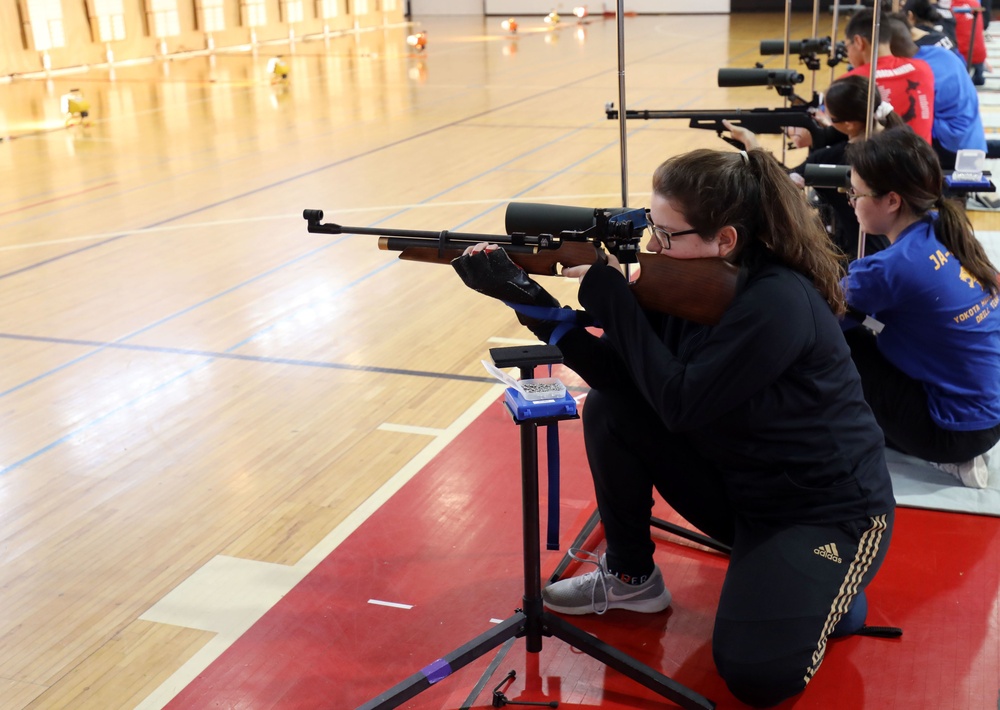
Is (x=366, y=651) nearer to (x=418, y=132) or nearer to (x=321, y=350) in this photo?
(x=321, y=350)

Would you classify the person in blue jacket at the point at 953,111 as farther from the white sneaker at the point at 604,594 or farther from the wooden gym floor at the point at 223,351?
the white sneaker at the point at 604,594

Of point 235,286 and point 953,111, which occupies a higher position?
point 953,111

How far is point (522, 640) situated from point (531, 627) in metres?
0.10

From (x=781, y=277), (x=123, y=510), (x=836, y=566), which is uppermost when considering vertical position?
(x=781, y=277)

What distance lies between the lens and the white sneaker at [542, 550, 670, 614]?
2098mm

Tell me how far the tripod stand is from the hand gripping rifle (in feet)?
0.63

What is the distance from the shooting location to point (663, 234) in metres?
1.82

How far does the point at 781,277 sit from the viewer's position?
5.74ft

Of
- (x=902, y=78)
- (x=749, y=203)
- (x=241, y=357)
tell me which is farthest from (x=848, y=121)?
(x=241, y=357)

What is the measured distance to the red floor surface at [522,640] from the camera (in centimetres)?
189

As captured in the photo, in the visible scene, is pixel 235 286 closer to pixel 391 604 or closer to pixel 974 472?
pixel 391 604

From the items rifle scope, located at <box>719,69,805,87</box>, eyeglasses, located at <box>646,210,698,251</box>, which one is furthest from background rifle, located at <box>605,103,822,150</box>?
eyeglasses, located at <box>646,210,698,251</box>

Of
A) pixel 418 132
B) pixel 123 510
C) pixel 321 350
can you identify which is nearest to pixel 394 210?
pixel 321 350

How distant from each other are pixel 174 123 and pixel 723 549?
8137 mm
